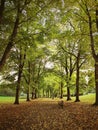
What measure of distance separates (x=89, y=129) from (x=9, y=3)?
11065 millimetres

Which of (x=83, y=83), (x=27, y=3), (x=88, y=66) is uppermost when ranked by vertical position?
(x=27, y=3)

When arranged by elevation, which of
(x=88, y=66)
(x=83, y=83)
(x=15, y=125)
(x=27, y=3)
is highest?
(x=27, y=3)

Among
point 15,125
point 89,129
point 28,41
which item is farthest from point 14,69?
point 89,129

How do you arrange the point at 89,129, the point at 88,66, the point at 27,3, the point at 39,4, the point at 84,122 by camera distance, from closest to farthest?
the point at 89,129, the point at 84,122, the point at 27,3, the point at 39,4, the point at 88,66

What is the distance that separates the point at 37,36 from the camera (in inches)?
734

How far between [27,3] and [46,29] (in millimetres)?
3805

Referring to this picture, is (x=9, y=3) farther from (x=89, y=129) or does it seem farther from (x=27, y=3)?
(x=89, y=129)

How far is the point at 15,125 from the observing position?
12180mm

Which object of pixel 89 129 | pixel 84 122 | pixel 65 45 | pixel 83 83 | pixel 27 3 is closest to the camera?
pixel 89 129

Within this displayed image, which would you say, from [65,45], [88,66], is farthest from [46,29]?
[65,45]

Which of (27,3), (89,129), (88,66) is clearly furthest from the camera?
(88,66)

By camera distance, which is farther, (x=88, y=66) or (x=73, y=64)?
(x=73, y=64)

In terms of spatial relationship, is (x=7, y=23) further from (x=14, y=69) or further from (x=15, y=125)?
(x=14, y=69)

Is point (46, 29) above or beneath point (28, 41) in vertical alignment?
above
